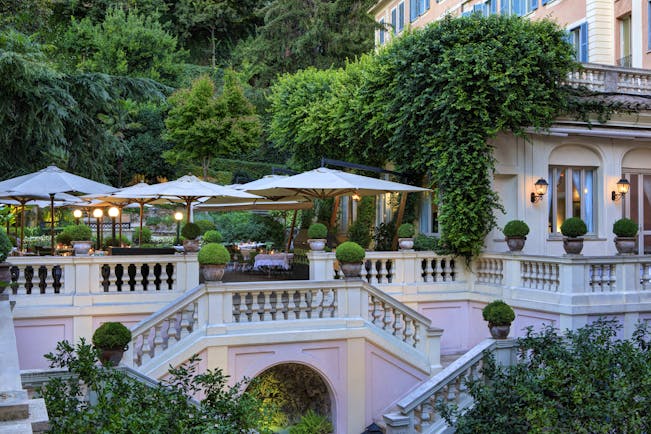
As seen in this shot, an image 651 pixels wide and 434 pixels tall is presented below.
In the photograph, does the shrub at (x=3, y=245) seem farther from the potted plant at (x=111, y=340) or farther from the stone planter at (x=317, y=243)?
the stone planter at (x=317, y=243)

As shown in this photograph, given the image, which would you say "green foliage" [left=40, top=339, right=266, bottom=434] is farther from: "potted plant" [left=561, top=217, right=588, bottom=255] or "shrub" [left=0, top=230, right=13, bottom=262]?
"potted plant" [left=561, top=217, right=588, bottom=255]

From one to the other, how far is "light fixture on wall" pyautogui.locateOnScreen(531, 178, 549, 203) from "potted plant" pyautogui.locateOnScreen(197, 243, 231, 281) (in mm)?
8189

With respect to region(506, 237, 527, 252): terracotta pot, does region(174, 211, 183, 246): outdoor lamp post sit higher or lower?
higher

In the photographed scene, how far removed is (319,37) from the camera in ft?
111

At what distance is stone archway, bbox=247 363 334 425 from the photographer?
→ 12969 mm

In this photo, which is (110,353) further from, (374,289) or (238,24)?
(238,24)

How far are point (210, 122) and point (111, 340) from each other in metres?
26.1

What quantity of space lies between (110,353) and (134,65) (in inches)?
1604

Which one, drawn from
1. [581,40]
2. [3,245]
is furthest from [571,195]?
[3,245]

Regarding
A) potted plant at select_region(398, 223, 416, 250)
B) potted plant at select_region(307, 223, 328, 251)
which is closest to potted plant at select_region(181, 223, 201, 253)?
potted plant at select_region(307, 223, 328, 251)

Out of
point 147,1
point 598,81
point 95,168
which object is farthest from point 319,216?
point 147,1

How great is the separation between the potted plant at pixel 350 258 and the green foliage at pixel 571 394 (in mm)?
3394

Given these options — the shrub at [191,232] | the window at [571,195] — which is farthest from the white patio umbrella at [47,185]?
the window at [571,195]

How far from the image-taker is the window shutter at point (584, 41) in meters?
23.5
